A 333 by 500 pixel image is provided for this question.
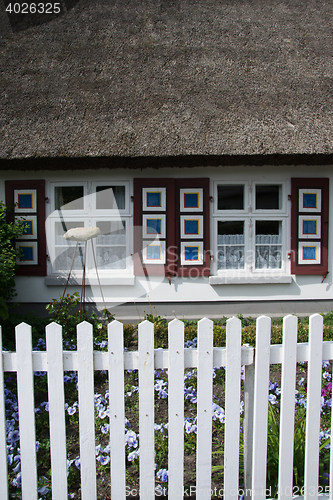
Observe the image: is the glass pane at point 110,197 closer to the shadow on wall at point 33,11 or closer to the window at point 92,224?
the window at point 92,224

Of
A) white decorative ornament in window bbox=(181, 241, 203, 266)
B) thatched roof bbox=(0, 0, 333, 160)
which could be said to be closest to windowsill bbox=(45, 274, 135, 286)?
white decorative ornament in window bbox=(181, 241, 203, 266)

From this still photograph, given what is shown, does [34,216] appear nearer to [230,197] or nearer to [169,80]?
[169,80]

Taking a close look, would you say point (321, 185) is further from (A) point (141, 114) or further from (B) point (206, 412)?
(B) point (206, 412)

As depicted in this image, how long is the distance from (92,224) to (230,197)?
198 centimetres

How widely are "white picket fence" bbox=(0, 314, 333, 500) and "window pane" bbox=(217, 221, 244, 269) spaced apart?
301cm

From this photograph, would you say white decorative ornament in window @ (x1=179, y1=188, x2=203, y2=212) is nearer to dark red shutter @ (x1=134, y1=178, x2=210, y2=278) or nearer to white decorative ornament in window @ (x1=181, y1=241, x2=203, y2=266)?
dark red shutter @ (x1=134, y1=178, x2=210, y2=278)

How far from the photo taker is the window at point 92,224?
4383 millimetres

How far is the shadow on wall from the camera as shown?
16.4ft

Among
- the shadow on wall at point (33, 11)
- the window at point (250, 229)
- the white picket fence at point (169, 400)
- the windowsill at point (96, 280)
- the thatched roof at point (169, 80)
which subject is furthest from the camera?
the shadow on wall at point (33, 11)

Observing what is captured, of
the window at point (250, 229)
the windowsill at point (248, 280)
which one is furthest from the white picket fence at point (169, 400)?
the window at point (250, 229)

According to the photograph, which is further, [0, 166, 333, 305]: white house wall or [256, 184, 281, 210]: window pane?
[256, 184, 281, 210]: window pane

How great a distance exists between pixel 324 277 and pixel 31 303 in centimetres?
410

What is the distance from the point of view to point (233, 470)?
1.44 metres

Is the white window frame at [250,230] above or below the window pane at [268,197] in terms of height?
below
